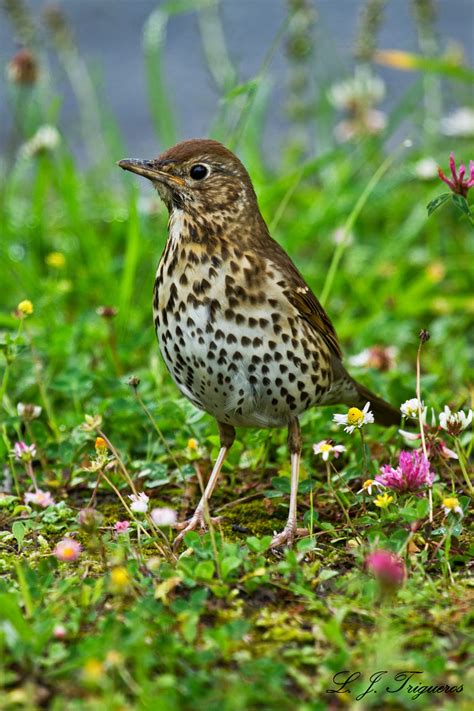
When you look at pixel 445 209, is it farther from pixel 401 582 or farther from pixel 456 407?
pixel 401 582

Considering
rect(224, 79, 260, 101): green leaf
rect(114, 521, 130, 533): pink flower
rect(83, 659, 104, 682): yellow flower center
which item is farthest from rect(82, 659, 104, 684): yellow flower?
rect(224, 79, 260, 101): green leaf

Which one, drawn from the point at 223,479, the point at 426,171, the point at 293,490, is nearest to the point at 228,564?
the point at 293,490

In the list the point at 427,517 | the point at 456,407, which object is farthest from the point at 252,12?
the point at 427,517

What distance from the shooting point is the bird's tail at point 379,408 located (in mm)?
4523

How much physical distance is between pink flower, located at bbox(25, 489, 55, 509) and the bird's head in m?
1.11

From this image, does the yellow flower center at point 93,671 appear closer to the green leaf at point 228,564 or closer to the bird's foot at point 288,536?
the green leaf at point 228,564

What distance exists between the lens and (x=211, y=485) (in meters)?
4.02

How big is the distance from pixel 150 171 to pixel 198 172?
0.17m

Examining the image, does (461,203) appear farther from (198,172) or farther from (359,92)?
(359,92)

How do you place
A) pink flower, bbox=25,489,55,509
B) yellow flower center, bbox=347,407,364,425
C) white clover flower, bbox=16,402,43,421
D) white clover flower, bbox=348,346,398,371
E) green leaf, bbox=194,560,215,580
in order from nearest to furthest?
green leaf, bbox=194,560,215,580, yellow flower center, bbox=347,407,364,425, pink flower, bbox=25,489,55,509, white clover flower, bbox=16,402,43,421, white clover flower, bbox=348,346,398,371

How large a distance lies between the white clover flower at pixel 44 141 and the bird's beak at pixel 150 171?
109 inches

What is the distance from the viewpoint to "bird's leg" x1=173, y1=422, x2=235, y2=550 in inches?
152

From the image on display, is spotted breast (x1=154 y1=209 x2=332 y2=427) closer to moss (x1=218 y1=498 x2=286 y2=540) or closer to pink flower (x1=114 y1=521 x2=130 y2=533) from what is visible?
moss (x1=218 y1=498 x2=286 y2=540)

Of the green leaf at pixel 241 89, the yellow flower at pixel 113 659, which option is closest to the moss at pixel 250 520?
the yellow flower at pixel 113 659
